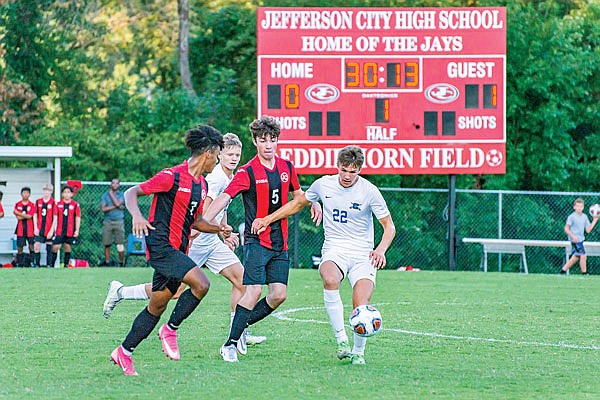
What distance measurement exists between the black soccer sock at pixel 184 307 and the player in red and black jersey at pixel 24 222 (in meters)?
15.6

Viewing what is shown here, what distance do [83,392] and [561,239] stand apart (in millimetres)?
21974

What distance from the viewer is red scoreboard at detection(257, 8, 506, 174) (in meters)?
22.9

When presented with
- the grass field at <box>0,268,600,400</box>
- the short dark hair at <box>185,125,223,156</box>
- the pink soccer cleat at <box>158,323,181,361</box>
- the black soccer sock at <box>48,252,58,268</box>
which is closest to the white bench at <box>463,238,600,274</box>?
the black soccer sock at <box>48,252,58,268</box>

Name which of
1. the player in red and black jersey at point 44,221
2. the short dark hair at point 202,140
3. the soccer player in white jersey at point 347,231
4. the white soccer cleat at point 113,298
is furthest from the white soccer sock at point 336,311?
the player in red and black jersey at point 44,221

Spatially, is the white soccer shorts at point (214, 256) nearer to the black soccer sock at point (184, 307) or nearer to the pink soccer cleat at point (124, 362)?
the black soccer sock at point (184, 307)

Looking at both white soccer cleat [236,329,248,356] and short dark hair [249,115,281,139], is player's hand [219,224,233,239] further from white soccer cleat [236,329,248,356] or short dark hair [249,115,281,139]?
white soccer cleat [236,329,248,356]

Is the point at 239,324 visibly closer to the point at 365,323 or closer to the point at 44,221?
the point at 365,323

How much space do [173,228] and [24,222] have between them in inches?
640

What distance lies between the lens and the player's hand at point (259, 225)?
8.45 m

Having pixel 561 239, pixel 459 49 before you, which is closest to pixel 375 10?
pixel 459 49

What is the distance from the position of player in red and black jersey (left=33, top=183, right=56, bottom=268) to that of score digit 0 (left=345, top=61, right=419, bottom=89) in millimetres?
6757

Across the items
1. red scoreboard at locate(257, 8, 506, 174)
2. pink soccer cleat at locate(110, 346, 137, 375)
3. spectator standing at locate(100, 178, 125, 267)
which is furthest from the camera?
spectator standing at locate(100, 178, 125, 267)

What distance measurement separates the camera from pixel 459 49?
2319 cm

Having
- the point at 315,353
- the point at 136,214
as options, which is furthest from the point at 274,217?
the point at 136,214
